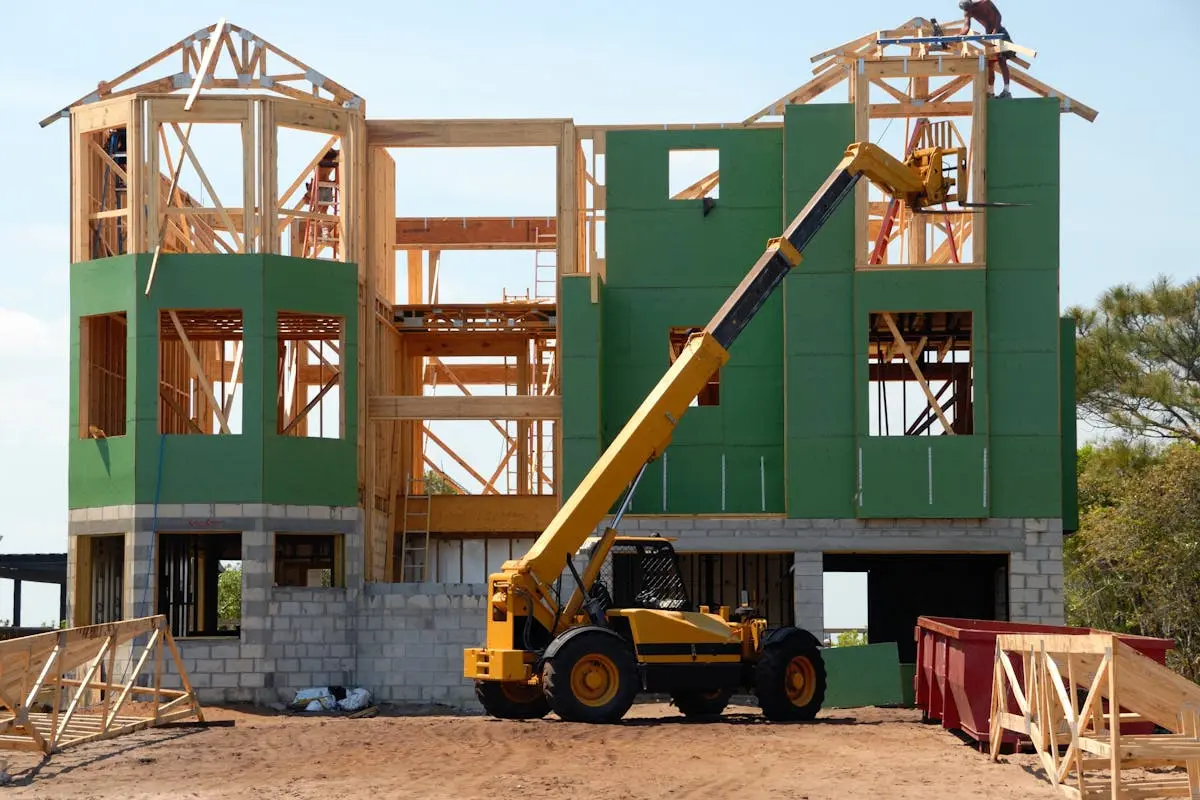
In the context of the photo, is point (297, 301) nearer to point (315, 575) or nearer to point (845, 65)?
point (845, 65)

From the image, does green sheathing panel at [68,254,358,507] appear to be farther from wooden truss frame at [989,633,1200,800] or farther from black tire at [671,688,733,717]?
wooden truss frame at [989,633,1200,800]

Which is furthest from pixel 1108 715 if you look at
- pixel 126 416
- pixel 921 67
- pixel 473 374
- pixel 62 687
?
pixel 473 374

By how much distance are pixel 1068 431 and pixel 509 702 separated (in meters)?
15.8

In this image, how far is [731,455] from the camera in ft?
113

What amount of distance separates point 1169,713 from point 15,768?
1217 centimetres

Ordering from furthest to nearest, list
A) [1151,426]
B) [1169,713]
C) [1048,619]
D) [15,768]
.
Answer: [1151,426] → [1048,619] → [15,768] → [1169,713]

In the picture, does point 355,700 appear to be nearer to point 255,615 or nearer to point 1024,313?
point 255,615

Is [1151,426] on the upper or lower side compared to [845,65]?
lower

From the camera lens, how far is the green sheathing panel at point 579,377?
33.4 metres

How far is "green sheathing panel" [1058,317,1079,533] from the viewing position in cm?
3466

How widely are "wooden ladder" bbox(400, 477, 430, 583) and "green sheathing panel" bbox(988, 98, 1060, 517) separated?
12834mm

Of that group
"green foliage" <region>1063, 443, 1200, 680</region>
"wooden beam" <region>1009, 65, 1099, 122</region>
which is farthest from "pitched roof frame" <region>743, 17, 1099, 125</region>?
"green foliage" <region>1063, 443, 1200, 680</region>

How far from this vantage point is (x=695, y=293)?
34750 millimetres

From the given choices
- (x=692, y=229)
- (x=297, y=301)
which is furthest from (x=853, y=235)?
(x=297, y=301)
